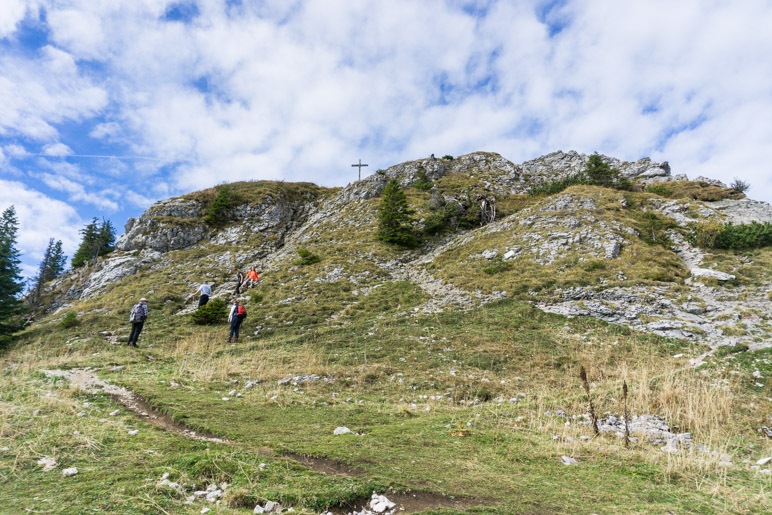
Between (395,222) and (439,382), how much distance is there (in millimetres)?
30294

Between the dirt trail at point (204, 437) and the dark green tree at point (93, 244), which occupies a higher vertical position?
the dark green tree at point (93, 244)

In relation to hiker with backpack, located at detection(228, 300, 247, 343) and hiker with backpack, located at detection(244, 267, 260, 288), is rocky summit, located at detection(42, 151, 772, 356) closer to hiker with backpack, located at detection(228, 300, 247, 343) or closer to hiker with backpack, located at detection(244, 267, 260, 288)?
hiker with backpack, located at detection(244, 267, 260, 288)

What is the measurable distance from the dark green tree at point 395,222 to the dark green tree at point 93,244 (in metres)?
51.4

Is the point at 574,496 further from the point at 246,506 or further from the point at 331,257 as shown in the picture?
the point at 331,257

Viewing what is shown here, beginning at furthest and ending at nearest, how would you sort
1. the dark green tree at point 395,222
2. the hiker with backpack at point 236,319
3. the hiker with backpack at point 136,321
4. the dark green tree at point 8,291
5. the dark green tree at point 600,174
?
the dark green tree at point 600,174
the dark green tree at point 395,222
the dark green tree at point 8,291
the hiker with backpack at point 236,319
the hiker with backpack at point 136,321

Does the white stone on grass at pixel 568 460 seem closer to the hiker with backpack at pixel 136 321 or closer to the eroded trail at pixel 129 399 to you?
the eroded trail at pixel 129 399

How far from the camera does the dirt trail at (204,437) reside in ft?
16.8

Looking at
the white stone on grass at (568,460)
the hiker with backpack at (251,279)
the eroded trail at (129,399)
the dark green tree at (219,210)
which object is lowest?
the white stone on grass at (568,460)

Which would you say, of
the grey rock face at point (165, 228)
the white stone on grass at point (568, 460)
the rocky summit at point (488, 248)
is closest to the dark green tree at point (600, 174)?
the rocky summit at point (488, 248)

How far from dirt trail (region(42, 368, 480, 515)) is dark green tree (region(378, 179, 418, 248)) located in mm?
30286

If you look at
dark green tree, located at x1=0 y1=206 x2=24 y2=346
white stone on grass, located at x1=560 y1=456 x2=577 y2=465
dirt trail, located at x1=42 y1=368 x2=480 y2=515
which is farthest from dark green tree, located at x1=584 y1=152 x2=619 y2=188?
dark green tree, located at x1=0 y1=206 x2=24 y2=346

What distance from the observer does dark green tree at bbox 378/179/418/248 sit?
40966mm

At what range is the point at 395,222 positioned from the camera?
42344 mm

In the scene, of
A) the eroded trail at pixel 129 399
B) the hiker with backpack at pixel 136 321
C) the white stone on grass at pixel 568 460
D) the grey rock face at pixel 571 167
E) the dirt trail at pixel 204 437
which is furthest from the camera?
the grey rock face at pixel 571 167
